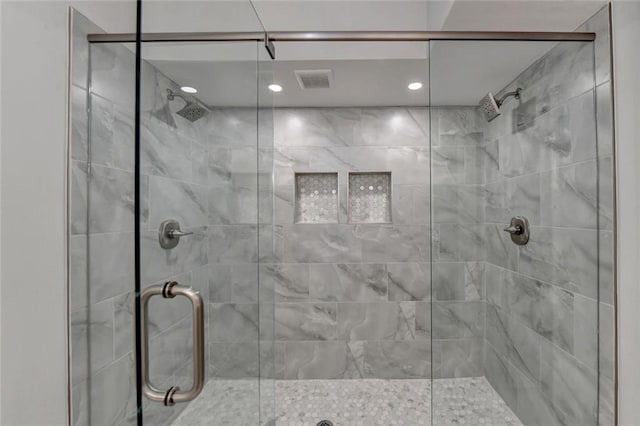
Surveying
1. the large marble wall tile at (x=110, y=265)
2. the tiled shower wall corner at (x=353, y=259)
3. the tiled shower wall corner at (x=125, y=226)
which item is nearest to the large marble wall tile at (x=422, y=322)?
the tiled shower wall corner at (x=353, y=259)

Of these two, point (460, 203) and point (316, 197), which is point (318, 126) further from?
point (460, 203)

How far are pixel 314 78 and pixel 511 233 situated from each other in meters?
1.25

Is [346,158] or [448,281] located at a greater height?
[346,158]

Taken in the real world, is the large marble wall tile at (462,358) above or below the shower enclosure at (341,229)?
below

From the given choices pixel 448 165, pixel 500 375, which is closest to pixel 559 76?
pixel 448 165

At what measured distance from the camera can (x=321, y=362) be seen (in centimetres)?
219

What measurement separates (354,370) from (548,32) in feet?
7.08

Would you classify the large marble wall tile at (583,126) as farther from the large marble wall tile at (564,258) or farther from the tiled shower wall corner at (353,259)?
the tiled shower wall corner at (353,259)

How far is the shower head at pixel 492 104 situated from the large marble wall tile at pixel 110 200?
4.07 ft

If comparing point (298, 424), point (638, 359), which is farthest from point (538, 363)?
point (298, 424)

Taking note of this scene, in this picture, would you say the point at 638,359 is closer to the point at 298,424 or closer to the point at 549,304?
the point at 549,304

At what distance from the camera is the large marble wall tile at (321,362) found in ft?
7.15

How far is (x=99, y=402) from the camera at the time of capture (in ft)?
2.35

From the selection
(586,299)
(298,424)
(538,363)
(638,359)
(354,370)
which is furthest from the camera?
(354,370)
